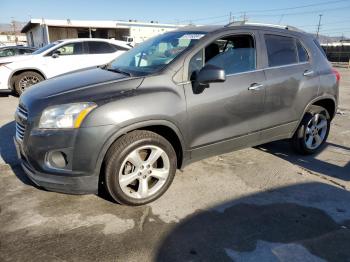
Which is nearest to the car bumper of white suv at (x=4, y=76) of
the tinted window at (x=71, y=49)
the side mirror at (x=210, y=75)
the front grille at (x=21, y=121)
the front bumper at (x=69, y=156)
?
the tinted window at (x=71, y=49)

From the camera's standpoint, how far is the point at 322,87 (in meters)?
4.52

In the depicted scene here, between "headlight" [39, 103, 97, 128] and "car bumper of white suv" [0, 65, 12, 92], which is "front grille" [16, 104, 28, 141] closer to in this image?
"headlight" [39, 103, 97, 128]

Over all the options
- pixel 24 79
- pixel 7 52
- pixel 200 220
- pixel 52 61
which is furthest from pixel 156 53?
pixel 7 52

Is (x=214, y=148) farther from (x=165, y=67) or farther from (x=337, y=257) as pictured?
(x=337, y=257)

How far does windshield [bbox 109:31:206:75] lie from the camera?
11.5 feet

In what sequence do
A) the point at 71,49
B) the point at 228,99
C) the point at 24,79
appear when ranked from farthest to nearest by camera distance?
Result: 1. the point at 71,49
2. the point at 24,79
3. the point at 228,99

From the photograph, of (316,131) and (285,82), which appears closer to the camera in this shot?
(285,82)

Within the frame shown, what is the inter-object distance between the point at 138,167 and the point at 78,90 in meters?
0.96

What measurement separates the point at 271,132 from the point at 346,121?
3.70 meters

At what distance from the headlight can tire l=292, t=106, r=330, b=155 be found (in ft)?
10.2

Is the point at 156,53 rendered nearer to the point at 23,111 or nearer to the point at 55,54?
the point at 23,111

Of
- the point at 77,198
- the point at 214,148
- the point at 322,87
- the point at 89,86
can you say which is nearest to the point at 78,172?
the point at 77,198

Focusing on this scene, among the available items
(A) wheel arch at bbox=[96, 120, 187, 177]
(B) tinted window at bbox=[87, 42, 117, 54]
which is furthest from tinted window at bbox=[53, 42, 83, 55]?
(A) wheel arch at bbox=[96, 120, 187, 177]

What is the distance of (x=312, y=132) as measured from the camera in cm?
475
